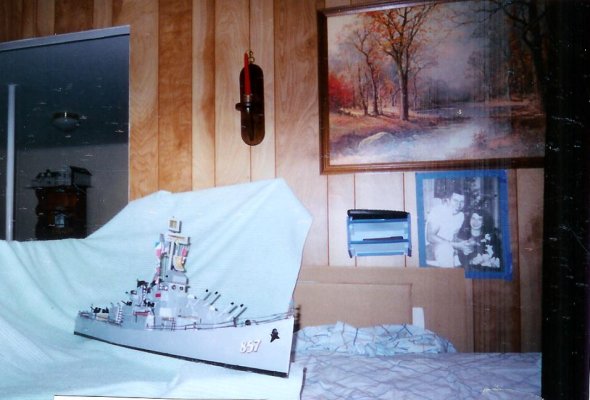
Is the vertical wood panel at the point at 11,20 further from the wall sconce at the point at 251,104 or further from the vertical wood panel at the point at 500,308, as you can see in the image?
the vertical wood panel at the point at 500,308

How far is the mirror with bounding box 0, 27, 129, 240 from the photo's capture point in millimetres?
1443

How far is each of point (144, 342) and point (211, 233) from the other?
39 cm

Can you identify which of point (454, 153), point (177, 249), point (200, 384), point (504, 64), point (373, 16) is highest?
point (373, 16)

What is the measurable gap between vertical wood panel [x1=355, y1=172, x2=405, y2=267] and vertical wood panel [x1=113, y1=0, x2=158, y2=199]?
3.06ft

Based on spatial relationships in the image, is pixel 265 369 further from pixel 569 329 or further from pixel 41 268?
pixel 41 268

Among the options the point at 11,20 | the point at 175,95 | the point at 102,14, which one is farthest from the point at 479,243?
the point at 11,20

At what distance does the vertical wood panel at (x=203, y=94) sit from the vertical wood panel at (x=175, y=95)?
29 mm

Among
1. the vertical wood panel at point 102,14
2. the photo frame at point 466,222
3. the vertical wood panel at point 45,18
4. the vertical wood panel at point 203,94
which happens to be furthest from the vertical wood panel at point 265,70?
→ the vertical wood panel at point 45,18

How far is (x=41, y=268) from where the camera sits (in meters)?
1.13

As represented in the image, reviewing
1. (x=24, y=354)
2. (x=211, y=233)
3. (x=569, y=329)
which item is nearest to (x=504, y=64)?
(x=569, y=329)

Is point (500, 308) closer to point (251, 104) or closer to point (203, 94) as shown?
point (251, 104)

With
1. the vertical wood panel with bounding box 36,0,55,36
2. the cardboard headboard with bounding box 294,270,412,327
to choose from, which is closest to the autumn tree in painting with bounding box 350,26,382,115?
the cardboard headboard with bounding box 294,270,412,327

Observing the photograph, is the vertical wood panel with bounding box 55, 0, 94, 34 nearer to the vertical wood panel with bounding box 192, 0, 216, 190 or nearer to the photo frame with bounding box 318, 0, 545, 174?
the vertical wood panel with bounding box 192, 0, 216, 190

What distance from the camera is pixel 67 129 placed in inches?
61.5
